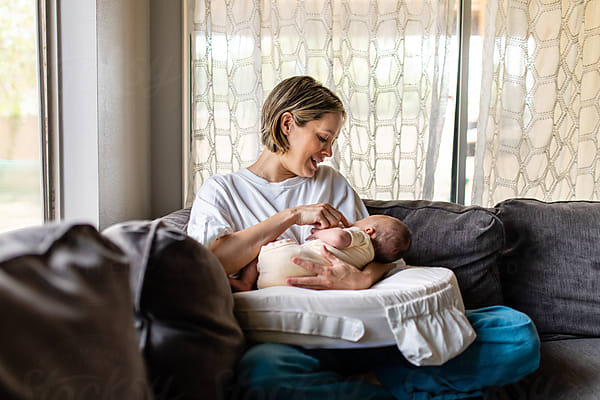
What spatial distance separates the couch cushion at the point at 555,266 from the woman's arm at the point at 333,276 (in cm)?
67

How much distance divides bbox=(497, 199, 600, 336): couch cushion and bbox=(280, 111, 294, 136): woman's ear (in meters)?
0.87

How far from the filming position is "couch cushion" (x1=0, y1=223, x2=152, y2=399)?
1.81ft

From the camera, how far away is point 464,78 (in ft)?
8.69

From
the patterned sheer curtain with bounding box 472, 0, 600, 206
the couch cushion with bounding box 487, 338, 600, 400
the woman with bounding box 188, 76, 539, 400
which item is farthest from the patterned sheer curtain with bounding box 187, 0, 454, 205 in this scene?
the couch cushion with bounding box 487, 338, 600, 400

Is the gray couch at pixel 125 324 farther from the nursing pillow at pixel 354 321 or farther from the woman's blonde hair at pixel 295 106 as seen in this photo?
the woman's blonde hair at pixel 295 106

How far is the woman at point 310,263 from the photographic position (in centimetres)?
105

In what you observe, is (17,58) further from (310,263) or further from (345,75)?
(345,75)

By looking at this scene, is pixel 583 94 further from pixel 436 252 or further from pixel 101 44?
pixel 101 44

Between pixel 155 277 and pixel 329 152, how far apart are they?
104 cm

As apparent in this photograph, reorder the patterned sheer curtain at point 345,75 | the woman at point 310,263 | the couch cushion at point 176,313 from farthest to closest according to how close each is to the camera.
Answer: the patterned sheer curtain at point 345,75 < the woman at point 310,263 < the couch cushion at point 176,313

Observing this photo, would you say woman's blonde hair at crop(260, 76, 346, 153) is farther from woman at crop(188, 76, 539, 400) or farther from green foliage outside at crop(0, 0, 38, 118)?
green foliage outside at crop(0, 0, 38, 118)

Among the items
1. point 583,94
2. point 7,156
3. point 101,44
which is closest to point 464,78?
point 583,94

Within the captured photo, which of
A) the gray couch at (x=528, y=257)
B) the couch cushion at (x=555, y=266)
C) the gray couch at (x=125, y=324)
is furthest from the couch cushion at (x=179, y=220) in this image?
the couch cushion at (x=555, y=266)

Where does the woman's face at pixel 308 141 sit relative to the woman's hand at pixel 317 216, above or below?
above
